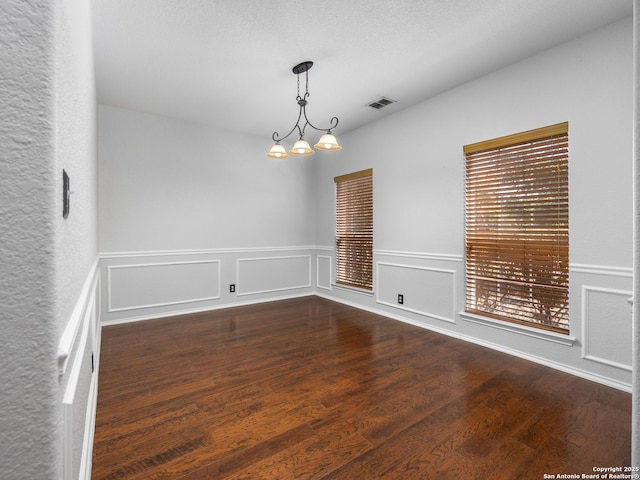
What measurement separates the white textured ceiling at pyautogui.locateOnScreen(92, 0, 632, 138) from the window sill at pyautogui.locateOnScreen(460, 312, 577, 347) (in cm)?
243

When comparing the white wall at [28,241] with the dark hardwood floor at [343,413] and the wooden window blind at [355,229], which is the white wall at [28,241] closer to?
the dark hardwood floor at [343,413]

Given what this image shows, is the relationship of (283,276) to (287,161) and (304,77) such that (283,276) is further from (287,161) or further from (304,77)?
(304,77)

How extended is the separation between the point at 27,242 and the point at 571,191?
3.29 metres

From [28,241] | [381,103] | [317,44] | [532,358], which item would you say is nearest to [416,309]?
[532,358]

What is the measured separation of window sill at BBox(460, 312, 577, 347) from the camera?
2590 millimetres

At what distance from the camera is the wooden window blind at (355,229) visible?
4609 millimetres

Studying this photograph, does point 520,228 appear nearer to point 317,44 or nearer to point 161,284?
point 317,44

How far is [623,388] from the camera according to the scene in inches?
90.2

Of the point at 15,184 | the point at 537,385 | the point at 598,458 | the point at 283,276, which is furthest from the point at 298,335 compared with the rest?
the point at 15,184

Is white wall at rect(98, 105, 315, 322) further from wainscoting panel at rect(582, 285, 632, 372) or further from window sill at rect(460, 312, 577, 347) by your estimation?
wainscoting panel at rect(582, 285, 632, 372)

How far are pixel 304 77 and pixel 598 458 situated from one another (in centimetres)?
356

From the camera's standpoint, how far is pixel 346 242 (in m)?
5.02

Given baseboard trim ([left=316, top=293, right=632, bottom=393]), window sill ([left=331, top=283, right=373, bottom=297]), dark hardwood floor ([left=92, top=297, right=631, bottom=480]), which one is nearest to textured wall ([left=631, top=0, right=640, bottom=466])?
dark hardwood floor ([left=92, top=297, right=631, bottom=480])

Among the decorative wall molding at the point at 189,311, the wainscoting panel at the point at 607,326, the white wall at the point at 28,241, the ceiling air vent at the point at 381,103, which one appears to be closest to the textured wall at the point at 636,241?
the white wall at the point at 28,241
